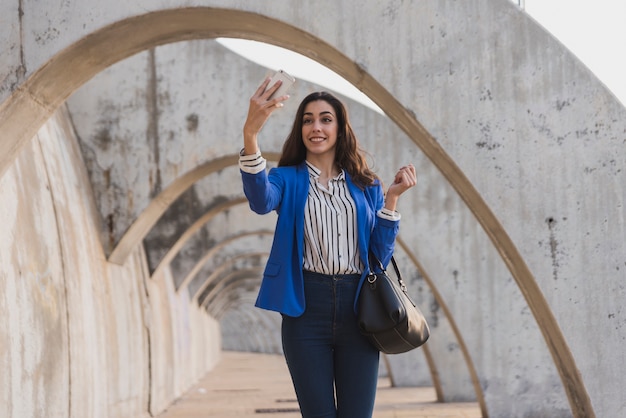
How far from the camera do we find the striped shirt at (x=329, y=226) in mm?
3766

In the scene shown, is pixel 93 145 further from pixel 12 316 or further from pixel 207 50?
pixel 12 316

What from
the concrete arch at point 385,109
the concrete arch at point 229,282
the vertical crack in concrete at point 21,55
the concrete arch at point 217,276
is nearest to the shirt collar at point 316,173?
the concrete arch at point 385,109

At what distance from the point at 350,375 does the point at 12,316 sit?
4421 millimetres

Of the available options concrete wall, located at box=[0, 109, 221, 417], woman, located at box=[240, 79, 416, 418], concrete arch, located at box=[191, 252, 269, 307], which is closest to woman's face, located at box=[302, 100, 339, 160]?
woman, located at box=[240, 79, 416, 418]

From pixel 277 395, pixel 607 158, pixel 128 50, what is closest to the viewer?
pixel 607 158

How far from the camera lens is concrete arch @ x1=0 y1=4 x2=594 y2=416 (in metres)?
6.33

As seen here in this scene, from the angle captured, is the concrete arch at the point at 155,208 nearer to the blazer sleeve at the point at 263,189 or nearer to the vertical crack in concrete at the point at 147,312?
the vertical crack in concrete at the point at 147,312

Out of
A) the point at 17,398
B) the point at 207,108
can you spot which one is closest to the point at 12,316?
the point at 17,398

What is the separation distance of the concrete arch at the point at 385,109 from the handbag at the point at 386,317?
267 centimetres

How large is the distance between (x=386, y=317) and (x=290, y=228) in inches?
20.7

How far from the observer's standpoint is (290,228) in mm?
3820

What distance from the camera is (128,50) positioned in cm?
718

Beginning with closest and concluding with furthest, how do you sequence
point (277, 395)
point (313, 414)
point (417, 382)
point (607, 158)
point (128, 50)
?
point (313, 414) < point (607, 158) < point (128, 50) < point (277, 395) < point (417, 382)

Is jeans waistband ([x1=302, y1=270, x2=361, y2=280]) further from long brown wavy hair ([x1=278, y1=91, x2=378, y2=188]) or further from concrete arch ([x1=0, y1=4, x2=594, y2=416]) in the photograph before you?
concrete arch ([x1=0, y1=4, x2=594, y2=416])
